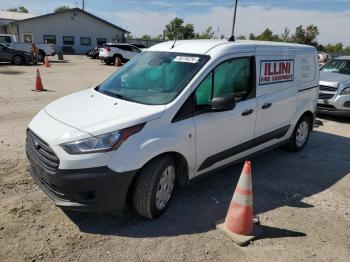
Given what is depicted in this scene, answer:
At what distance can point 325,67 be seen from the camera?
10938 millimetres

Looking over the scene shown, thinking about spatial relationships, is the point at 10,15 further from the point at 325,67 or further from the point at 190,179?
the point at 190,179

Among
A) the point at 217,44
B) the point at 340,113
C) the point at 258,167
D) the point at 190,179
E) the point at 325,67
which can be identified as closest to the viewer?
the point at 190,179

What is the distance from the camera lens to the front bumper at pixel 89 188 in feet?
10.8

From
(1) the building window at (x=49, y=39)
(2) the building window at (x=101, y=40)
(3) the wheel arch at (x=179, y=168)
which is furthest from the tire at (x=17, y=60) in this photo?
(2) the building window at (x=101, y=40)

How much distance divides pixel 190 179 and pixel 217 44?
175 cm

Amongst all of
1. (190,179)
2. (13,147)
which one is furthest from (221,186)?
(13,147)

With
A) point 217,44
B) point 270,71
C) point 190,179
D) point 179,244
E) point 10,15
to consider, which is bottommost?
point 179,244

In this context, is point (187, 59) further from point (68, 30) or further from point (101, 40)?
point (101, 40)

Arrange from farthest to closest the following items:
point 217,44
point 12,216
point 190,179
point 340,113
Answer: point 340,113
point 217,44
point 190,179
point 12,216

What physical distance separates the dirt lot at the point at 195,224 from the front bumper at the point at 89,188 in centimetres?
38

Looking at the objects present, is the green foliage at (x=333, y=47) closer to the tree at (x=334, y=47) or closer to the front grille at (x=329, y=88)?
the tree at (x=334, y=47)

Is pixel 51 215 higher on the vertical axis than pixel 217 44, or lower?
lower

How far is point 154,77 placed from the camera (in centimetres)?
438

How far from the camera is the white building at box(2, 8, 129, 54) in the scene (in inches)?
1630
